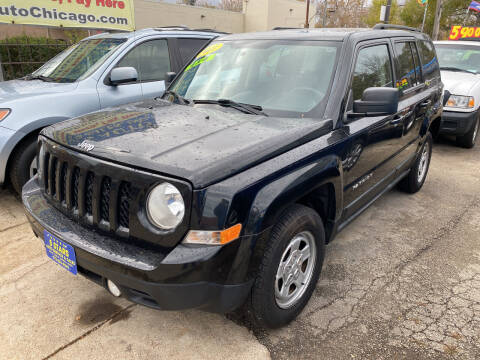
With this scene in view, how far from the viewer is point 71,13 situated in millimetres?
8188

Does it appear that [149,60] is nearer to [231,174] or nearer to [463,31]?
[231,174]

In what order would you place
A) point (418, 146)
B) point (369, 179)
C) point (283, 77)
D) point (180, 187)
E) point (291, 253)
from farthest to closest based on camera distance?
point (418, 146) < point (369, 179) < point (283, 77) < point (291, 253) < point (180, 187)

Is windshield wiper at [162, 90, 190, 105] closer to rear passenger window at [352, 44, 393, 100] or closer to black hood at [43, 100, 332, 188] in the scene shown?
black hood at [43, 100, 332, 188]

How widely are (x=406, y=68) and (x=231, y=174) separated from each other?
9.11 feet

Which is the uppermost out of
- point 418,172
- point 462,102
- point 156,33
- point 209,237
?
point 156,33

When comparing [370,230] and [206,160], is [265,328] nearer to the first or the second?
[206,160]

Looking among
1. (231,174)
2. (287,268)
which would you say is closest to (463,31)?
(287,268)

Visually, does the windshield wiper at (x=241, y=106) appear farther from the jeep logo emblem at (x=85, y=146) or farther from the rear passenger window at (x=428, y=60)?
the rear passenger window at (x=428, y=60)

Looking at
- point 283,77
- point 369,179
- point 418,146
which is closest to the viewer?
point 283,77

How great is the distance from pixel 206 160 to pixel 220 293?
677 mm

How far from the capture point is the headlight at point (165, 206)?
189cm

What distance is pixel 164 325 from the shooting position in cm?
250

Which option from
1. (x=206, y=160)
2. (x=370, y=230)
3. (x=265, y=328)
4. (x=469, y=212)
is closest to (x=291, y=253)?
(x=265, y=328)

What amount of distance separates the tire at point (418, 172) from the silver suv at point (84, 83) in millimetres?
3025
